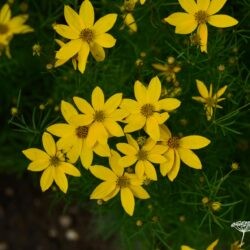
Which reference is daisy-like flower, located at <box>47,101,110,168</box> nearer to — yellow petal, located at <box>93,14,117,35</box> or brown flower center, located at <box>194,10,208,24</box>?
yellow petal, located at <box>93,14,117,35</box>

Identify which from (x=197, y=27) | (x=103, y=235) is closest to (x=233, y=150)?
(x=197, y=27)

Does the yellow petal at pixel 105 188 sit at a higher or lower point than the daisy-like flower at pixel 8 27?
lower

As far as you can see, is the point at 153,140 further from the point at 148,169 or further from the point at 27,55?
the point at 27,55

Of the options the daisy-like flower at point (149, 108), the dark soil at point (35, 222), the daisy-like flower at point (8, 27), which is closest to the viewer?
the daisy-like flower at point (149, 108)

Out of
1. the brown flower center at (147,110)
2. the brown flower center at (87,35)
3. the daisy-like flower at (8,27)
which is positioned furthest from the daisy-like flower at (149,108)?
the daisy-like flower at (8,27)

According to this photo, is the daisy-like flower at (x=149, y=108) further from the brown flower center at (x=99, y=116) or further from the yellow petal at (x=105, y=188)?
the yellow petal at (x=105, y=188)

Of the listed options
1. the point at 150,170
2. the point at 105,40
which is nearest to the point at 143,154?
the point at 150,170
